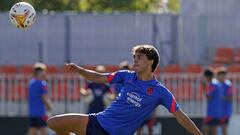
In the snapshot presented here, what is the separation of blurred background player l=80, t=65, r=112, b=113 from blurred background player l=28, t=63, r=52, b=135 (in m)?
0.87

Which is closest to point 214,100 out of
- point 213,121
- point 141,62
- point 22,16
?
point 213,121

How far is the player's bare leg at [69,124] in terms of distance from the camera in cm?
1015

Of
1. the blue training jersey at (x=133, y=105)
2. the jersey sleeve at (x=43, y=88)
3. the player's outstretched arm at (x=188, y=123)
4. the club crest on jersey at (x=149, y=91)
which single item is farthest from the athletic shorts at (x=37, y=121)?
the player's outstretched arm at (x=188, y=123)

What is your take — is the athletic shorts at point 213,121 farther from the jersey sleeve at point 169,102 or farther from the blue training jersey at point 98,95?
the jersey sleeve at point 169,102

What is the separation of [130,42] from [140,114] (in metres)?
15.1

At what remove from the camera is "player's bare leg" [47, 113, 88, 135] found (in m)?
10.1

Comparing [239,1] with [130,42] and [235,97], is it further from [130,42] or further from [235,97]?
[235,97]

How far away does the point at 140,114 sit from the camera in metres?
10.3

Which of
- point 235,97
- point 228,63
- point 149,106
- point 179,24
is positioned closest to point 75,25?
point 179,24

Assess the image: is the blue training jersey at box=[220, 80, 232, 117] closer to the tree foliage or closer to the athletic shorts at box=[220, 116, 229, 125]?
the athletic shorts at box=[220, 116, 229, 125]

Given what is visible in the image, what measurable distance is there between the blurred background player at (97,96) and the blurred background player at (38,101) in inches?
34.3

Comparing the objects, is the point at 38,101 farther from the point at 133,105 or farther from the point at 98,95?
the point at 133,105

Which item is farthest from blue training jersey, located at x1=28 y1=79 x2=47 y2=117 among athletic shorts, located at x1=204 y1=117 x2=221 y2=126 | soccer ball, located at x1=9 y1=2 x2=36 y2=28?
soccer ball, located at x1=9 y1=2 x2=36 y2=28

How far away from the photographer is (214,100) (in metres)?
18.8
